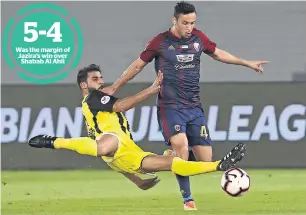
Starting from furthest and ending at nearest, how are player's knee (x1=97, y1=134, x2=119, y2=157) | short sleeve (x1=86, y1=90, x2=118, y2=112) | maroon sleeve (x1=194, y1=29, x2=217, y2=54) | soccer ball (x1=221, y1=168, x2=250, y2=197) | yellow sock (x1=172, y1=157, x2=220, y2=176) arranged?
maroon sleeve (x1=194, y1=29, x2=217, y2=54) → short sleeve (x1=86, y1=90, x2=118, y2=112) → player's knee (x1=97, y1=134, x2=119, y2=157) → yellow sock (x1=172, y1=157, x2=220, y2=176) → soccer ball (x1=221, y1=168, x2=250, y2=197)

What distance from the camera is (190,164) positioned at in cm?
1073

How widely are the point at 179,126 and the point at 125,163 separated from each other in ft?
2.38

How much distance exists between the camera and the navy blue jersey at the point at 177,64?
11.5 metres

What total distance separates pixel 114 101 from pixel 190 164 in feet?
3.93

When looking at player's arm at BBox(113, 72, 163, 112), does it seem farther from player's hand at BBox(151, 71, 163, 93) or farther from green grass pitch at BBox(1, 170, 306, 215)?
green grass pitch at BBox(1, 170, 306, 215)

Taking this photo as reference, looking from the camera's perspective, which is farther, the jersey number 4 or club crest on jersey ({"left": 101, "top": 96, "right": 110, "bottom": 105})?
the jersey number 4

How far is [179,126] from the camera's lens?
11570mm

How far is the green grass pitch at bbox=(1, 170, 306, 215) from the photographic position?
38.4 feet

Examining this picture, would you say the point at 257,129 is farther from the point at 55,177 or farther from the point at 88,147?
the point at 88,147

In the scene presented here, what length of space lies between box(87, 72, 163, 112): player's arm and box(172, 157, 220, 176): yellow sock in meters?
0.73

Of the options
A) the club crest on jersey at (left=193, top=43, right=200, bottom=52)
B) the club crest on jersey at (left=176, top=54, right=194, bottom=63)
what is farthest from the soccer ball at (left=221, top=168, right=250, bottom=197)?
the club crest on jersey at (left=193, top=43, right=200, bottom=52)

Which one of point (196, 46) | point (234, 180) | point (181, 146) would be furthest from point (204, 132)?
point (234, 180)

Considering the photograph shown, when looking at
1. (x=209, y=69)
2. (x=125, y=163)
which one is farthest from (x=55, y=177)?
(x=125, y=163)

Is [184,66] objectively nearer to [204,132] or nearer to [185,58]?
[185,58]
